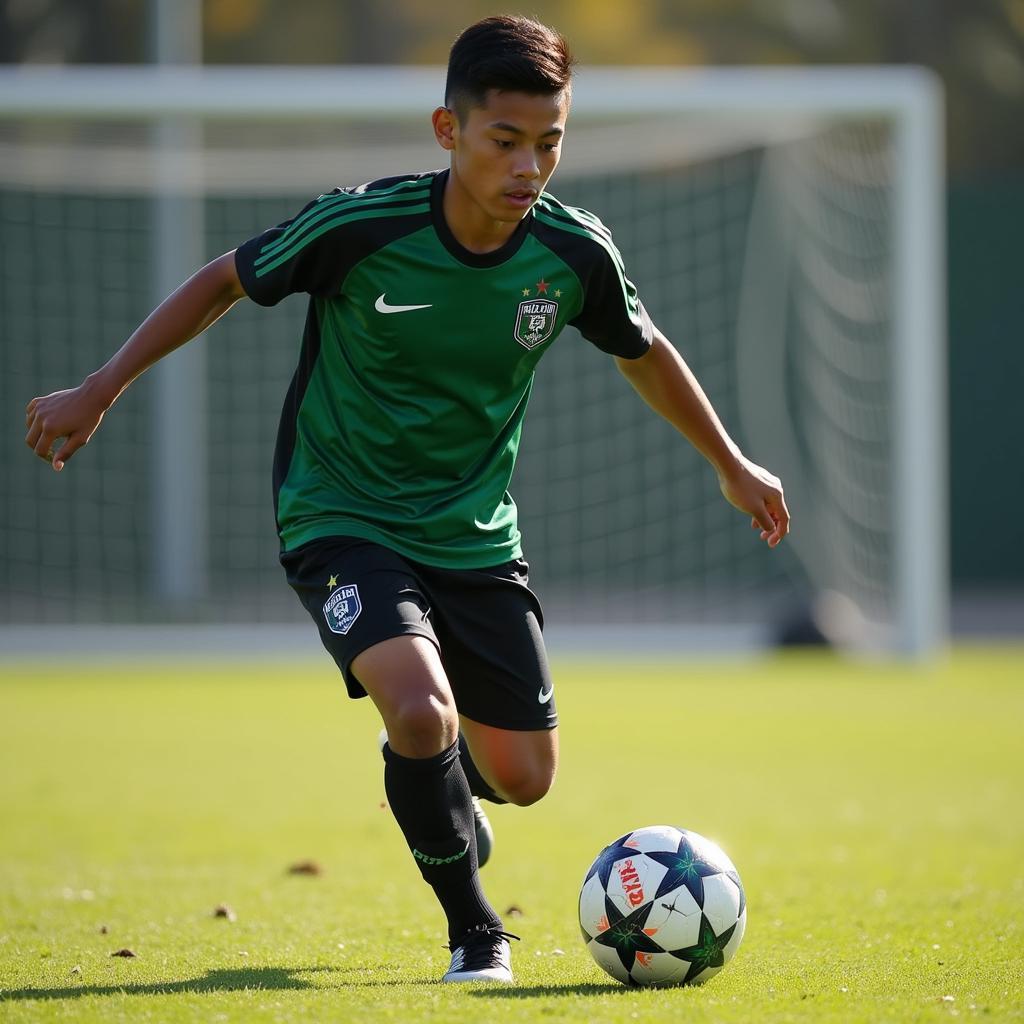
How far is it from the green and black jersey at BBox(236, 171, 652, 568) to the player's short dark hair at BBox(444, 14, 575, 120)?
0.99 feet

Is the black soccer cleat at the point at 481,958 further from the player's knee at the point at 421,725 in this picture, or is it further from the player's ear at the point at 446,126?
the player's ear at the point at 446,126

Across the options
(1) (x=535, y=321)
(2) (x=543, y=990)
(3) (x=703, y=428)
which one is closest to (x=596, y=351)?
(3) (x=703, y=428)

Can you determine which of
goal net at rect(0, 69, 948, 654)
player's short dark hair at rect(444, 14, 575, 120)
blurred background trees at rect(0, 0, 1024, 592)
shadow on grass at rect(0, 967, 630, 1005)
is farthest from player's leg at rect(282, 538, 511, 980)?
blurred background trees at rect(0, 0, 1024, 592)

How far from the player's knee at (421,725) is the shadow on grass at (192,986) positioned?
568 mm

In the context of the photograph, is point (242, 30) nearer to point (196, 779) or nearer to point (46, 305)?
point (46, 305)

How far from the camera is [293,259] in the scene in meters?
4.05

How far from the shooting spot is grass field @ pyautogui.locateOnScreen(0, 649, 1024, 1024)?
143 inches

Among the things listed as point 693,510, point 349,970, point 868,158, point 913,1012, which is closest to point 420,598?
point 349,970

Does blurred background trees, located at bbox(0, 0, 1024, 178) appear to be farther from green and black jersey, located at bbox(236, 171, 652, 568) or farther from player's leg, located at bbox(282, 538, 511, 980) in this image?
player's leg, located at bbox(282, 538, 511, 980)

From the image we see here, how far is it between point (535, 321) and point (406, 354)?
34cm

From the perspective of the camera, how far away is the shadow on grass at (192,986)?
11.9ft

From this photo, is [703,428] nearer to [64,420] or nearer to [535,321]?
[535,321]

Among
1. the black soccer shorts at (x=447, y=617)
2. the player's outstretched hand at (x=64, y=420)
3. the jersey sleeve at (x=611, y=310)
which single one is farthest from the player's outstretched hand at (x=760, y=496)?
the player's outstretched hand at (x=64, y=420)

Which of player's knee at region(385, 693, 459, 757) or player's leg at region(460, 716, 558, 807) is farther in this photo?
player's leg at region(460, 716, 558, 807)
